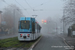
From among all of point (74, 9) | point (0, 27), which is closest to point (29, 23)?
point (74, 9)

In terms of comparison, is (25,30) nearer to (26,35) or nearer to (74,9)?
(26,35)

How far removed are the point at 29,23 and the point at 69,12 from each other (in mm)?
14690

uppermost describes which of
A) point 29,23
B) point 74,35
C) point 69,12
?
point 69,12

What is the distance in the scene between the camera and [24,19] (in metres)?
19.2

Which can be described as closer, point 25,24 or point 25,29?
point 25,29

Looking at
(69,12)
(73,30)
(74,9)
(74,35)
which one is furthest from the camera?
(73,30)

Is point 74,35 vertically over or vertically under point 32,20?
under

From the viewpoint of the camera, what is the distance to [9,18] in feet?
193

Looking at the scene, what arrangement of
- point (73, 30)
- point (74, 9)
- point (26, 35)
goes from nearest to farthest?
point (26, 35), point (74, 9), point (73, 30)

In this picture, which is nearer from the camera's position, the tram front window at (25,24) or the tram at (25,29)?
the tram at (25,29)

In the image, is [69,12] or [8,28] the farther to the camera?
[8,28]

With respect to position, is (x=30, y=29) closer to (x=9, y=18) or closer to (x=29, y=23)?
(x=29, y=23)

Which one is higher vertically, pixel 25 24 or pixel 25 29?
pixel 25 24

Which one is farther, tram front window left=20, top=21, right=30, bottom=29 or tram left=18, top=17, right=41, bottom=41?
tram front window left=20, top=21, right=30, bottom=29
